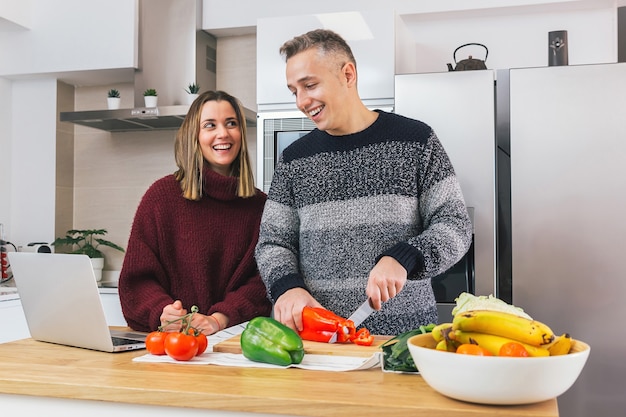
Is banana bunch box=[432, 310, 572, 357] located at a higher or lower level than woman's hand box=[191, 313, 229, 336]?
higher

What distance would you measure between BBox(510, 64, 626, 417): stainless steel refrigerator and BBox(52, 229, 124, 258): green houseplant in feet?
7.22

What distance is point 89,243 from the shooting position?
382cm

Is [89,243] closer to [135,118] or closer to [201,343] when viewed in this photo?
[135,118]

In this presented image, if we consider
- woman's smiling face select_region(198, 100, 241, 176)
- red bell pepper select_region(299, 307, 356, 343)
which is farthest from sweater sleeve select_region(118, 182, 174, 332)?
red bell pepper select_region(299, 307, 356, 343)

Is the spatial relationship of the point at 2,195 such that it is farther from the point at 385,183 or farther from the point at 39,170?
the point at 385,183

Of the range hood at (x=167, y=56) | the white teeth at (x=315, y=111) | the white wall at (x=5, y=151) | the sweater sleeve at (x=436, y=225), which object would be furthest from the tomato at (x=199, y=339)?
the white wall at (x=5, y=151)

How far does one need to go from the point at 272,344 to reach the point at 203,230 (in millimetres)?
746

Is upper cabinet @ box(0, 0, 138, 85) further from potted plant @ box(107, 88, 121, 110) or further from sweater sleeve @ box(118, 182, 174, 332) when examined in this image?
sweater sleeve @ box(118, 182, 174, 332)

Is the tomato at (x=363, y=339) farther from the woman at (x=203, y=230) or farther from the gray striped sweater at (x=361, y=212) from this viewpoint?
the woman at (x=203, y=230)

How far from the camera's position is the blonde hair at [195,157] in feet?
6.58

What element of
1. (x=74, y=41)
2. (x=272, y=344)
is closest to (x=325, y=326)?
(x=272, y=344)

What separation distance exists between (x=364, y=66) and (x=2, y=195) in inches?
86.2

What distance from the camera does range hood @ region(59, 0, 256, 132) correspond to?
3.49m

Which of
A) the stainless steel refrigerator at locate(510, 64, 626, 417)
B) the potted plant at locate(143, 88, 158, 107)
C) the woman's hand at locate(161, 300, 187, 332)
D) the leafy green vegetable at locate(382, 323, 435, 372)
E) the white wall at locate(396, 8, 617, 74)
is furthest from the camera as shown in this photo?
the potted plant at locate(143, 88, 158, 107)
